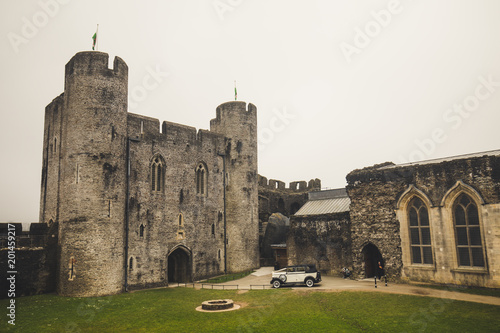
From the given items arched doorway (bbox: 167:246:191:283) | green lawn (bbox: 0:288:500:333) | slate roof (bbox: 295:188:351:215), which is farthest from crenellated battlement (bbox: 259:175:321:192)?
green lawn (bbox: 0:288:500:333)

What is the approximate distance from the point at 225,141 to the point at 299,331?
23.5 m

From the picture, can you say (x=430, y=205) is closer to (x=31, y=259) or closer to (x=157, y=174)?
(x=157, y=174)

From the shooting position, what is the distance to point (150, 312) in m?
17.8

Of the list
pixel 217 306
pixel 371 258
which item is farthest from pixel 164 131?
pixel 371 258

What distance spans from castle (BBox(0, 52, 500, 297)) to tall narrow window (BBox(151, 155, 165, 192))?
0.08 meters

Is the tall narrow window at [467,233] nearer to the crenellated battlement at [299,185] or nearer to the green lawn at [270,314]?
the green lawn at [270,314]

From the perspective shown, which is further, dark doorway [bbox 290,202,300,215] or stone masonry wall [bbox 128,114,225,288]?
dark doorway [bbox 290,202,300,215]

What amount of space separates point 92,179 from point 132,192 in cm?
326

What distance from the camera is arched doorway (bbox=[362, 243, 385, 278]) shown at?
25094 millimetres

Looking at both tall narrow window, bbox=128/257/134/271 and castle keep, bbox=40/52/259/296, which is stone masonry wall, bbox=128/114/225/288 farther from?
tall narrow window, bbox=128/257/134/271

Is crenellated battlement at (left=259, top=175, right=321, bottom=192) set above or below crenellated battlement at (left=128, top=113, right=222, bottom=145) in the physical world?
below

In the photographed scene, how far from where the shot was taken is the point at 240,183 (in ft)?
113

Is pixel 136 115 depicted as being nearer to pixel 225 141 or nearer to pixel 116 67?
pixel 116 67

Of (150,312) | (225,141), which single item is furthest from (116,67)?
(150,312)
